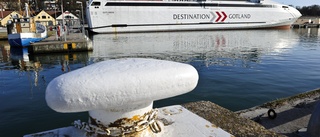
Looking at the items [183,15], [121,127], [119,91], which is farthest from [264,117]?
[183,15]

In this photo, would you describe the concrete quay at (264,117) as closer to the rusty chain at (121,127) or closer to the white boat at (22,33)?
the rusty chain at (121,127)

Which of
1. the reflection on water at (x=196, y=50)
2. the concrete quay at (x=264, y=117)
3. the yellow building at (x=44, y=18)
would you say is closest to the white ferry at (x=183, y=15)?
the reflection on water at (x=196, y=50)

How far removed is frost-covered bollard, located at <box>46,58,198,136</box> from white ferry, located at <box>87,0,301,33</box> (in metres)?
40.4

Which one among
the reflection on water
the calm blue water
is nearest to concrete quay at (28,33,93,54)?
the reflection on water

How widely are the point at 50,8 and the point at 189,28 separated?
7331 centimetres

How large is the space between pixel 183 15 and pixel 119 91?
43.6m

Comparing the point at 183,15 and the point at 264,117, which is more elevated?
the point at 183,15

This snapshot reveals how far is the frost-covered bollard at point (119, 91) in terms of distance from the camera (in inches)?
48.3

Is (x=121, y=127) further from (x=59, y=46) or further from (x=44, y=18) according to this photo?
(x=44, y=18)

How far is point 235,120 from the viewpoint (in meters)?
2.50

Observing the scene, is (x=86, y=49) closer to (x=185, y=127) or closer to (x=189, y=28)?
(x=185, y=127)

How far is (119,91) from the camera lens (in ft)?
4.17

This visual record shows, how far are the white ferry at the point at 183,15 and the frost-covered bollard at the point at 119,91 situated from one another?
133 feet

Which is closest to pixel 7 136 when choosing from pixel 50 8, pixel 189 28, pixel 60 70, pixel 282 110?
pixel 282 110
